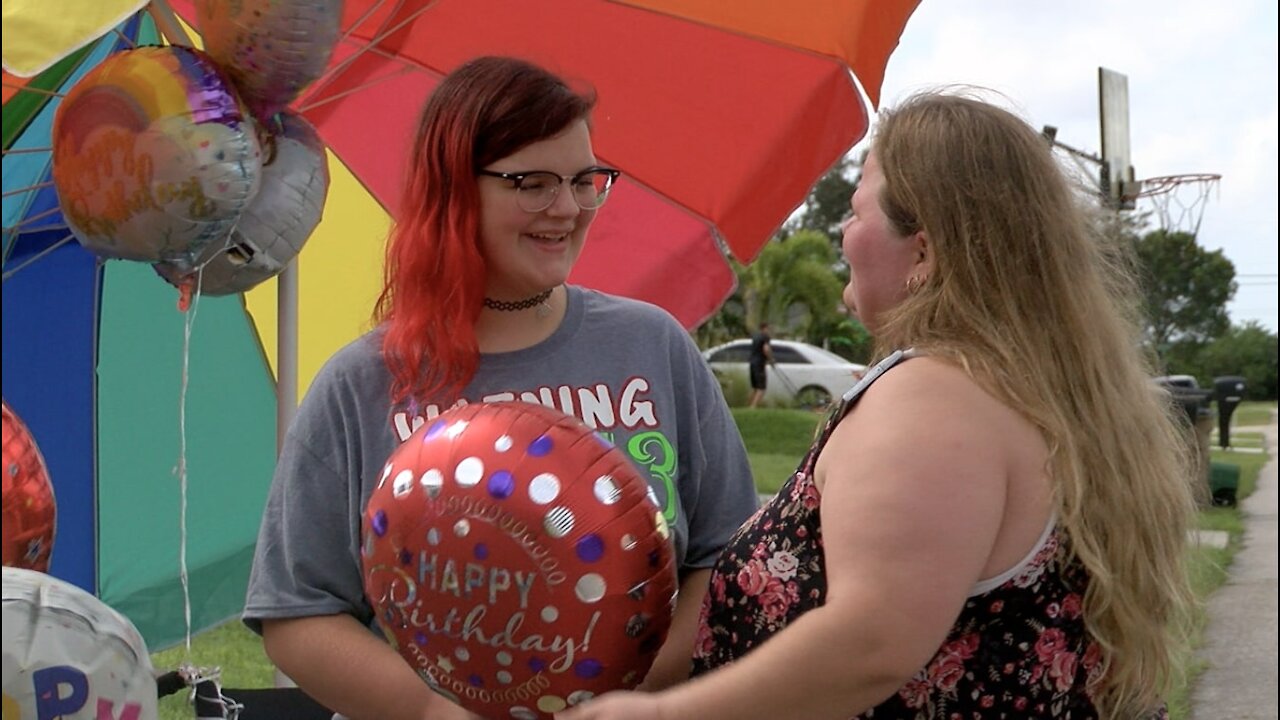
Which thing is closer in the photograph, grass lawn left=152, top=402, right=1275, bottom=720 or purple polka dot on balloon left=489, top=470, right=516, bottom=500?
purple polka dot on balloon left=489, top=470, right=516, bottom=500

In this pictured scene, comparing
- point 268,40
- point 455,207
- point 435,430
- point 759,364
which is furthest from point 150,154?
point 759,364

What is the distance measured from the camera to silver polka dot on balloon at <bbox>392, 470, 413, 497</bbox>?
1.64m

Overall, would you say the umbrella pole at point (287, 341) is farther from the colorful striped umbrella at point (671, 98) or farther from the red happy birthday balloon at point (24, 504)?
the red happy birthday balloon at point (24, 504)

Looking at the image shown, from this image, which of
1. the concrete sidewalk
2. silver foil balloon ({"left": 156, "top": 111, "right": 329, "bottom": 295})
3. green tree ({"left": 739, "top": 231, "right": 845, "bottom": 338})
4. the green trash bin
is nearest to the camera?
silver foil balloon ({"left": 156, "top": 111, "right": 329, "bottom": 295})

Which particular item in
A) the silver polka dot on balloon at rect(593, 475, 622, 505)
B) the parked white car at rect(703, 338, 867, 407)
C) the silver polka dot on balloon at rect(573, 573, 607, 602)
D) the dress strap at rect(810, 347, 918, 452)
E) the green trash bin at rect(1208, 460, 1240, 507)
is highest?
the dress strap at rect(810, 347, 918, 452)

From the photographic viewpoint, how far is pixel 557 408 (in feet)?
6.80

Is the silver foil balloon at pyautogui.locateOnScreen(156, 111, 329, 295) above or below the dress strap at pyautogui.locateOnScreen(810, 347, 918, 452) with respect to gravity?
above

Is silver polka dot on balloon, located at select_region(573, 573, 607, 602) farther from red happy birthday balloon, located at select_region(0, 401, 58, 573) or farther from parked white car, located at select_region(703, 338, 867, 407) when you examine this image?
parked white car, located at select_region(703, 338, 867, 407)

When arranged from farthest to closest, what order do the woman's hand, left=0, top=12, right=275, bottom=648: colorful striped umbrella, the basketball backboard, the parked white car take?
the parked white car
the basketball backboard
left=0, top=12, right=275, bottom=648: colorful striped umbrella
the woman's hand

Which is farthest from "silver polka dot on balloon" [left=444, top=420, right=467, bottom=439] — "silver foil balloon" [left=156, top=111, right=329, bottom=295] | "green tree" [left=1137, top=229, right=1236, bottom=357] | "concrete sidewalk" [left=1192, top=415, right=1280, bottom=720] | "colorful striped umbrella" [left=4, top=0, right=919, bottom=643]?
"green tree" [left=1137, top=229, right=1236, bottom=357]

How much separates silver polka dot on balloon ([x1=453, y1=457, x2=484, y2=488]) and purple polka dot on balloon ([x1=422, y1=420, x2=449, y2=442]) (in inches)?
3.3

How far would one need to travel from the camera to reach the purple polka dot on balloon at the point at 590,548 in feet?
5.27

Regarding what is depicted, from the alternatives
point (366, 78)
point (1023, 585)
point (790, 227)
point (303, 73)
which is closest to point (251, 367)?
point (366, 78)

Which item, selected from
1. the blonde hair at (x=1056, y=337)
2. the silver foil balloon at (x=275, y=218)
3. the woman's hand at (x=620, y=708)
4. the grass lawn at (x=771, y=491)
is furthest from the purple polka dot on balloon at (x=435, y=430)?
the silver foil balloon at (x=275, y=218)
